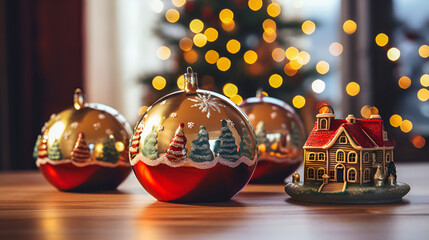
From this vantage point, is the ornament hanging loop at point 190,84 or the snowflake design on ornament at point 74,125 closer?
the ornament hanging loop at point 190,84

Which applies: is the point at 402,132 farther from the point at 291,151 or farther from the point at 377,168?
the point at 377,168

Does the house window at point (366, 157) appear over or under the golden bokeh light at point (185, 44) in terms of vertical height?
under

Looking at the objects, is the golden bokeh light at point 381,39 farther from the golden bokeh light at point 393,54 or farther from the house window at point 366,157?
the house window at point 366,157

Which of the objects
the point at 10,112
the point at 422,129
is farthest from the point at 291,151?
the point at 422,129

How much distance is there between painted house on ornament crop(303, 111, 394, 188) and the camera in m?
0.89

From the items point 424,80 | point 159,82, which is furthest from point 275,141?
point 424,80

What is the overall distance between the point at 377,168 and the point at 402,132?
303cm

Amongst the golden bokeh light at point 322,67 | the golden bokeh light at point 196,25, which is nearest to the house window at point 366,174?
the golden bokeh light at point 196,25

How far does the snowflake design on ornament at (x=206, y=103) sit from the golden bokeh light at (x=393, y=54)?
2.99 meters

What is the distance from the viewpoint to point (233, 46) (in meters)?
3.20

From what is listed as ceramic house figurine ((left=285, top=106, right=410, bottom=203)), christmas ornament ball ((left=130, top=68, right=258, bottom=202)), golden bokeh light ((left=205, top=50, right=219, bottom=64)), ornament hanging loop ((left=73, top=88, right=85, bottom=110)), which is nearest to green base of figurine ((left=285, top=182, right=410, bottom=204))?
ceramic house figurine ((left=285, top=106, right=410, bottom=203))

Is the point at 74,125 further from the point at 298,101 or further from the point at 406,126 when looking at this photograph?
the point at 406,126

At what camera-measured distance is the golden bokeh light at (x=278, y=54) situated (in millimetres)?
3268

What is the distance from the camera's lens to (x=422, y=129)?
3709 mm
